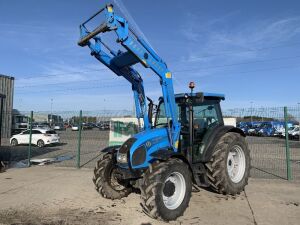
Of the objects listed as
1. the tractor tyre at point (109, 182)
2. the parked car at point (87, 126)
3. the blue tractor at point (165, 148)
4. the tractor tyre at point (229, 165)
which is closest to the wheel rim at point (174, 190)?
the blue tractor at point (165, 148)

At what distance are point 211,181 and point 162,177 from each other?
1.74 metres

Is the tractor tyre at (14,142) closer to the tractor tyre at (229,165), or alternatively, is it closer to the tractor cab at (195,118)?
the tractor cab at (195,118)

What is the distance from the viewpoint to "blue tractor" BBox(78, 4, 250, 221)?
6.38 meters

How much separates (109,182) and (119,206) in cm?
71

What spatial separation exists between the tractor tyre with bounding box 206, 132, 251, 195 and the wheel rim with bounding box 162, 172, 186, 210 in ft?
3.33

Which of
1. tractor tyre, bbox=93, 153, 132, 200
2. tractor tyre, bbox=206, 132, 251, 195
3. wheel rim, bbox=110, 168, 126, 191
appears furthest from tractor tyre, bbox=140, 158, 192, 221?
wheel rim, bbox=110, 168, 126, 191

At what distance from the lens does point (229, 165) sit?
8.34m

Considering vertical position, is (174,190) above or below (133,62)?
below

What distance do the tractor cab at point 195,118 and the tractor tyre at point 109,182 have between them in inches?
54.9

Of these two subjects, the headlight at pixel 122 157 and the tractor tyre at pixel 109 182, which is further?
the tractor tyre at pixel 109 182

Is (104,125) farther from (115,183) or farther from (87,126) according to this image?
(115,183)

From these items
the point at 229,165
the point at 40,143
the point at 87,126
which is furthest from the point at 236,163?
the point at 40,143

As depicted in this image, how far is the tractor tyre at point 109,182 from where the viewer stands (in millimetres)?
7680

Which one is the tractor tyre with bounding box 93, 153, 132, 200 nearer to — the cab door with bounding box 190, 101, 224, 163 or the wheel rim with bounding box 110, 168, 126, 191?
the wheel rim with bounding box 110, 168, 126, 191
